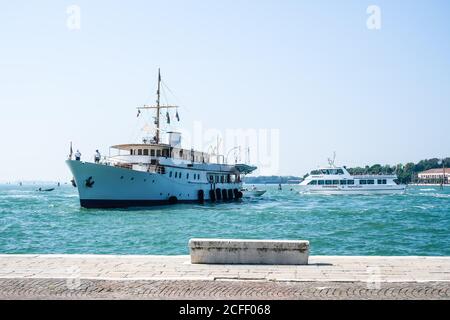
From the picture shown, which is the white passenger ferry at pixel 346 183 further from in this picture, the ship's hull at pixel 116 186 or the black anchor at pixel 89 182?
the black anchor at pixel 89 182

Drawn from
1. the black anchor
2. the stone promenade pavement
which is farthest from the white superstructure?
the stone promenade pavement

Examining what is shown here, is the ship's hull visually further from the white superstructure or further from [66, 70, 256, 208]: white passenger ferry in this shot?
the white superstructure

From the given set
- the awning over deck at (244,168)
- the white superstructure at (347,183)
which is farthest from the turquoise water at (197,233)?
the white superstructure at (347,183)

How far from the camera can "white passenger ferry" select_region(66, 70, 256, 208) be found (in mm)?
48500

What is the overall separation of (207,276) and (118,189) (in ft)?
135

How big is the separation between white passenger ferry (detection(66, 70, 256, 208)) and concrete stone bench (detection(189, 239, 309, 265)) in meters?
38.4

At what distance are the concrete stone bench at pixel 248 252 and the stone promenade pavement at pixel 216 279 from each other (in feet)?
0.94

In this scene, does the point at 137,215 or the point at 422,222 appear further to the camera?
the point at 137,215

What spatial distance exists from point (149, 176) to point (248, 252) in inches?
1620

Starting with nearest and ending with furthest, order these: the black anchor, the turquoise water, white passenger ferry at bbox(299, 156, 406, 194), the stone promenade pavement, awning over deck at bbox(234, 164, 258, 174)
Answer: the stone promenade pavement, the turquoise water, the black anchor, awning over deck at bbox(234, 164, 258, 174), white passenger ferry at bbox(299, 156, 406, 194)

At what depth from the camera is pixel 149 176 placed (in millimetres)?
50844
